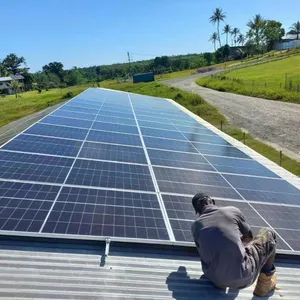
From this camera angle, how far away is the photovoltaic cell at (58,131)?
12656 mm

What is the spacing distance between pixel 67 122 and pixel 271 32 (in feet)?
469

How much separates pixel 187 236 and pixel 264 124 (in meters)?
28.6

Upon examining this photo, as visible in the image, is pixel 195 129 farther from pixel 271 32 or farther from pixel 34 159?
pixel 271 32

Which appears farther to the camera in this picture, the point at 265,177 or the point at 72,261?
the point at 265,177

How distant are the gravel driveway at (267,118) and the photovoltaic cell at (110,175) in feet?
52.4

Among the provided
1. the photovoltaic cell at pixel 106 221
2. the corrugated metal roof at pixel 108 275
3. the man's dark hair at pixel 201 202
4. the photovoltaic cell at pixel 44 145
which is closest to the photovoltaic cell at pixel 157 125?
the photovoltaic cell at pixel 44 145

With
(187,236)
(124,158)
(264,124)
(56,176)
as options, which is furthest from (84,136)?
(264,124)

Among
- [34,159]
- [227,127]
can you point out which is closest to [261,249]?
[34,159]

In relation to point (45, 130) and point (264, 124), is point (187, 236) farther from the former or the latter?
point (264, 124)

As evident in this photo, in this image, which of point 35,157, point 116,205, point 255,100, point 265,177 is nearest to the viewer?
point 116,205

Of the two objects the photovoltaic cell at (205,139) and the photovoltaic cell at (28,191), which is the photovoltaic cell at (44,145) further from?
the photovoltaic cell at (205,139)

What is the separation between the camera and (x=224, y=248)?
4.51 meters

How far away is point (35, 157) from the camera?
368 inches

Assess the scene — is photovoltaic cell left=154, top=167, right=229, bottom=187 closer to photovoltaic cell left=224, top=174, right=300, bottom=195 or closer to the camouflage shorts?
photovoltaic cell left=224, top=174, right=300, bottom=195
